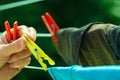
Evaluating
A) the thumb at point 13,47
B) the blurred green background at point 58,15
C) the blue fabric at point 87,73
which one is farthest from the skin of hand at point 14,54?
the blurred green background at point 58,15

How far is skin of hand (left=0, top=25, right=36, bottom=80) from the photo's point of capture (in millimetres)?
796

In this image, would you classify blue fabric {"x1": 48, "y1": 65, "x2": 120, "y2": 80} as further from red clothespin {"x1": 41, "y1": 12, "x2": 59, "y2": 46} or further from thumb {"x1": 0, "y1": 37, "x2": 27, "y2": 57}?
red clothespin {"x1": 41, "y1": 12, "x2": 59, "y2": 46}

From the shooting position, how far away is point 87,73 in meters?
0.62

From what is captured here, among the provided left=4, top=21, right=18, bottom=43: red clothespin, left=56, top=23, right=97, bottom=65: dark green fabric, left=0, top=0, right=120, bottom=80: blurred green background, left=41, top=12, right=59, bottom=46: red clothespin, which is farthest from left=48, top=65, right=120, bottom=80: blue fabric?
left=0, top=0, right=120, bottom=80: blurred green background

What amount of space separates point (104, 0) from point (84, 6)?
146 mm

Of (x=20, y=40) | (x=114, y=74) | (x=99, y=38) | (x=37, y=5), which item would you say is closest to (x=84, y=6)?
(x=37, y=5)

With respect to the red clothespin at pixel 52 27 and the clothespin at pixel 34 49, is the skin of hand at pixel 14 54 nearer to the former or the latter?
the clothespin at pixel 34 49

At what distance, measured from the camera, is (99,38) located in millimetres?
936

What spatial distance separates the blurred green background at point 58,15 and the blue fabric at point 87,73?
1.26 metres

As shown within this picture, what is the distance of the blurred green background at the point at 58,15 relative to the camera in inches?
79.0

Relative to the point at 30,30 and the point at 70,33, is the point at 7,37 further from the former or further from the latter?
the point at 70,33

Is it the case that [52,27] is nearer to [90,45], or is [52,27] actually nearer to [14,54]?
[90,45]

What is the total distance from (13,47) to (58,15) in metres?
1.38

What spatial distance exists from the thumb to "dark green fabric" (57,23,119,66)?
233 mm
